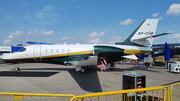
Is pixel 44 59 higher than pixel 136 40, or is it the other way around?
pixel 136 40

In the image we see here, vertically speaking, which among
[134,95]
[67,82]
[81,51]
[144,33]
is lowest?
[67,82]

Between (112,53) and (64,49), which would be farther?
(64,49)

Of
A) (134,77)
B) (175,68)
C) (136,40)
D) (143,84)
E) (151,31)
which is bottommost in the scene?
(175,68)

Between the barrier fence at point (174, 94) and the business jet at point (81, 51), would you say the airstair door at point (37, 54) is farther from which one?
the barrier fence at point (174, 94)

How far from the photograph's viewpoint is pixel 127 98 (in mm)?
3475

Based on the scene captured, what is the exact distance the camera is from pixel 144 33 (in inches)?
496

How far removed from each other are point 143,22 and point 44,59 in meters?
11.5

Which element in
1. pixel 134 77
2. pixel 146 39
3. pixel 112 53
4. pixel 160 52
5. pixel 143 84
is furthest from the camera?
pixel 160 52

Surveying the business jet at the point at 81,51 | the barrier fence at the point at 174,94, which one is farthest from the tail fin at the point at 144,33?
the barrier fence at the point at 174,94

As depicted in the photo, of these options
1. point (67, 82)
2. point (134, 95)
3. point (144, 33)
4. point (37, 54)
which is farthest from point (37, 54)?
point (144, 33)

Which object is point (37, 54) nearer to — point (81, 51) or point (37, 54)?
point (37, 54)

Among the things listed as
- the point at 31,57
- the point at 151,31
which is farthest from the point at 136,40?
the point at 31,57

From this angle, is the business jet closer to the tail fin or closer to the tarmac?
the tail fin

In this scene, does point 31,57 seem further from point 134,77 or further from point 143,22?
point 143,22
